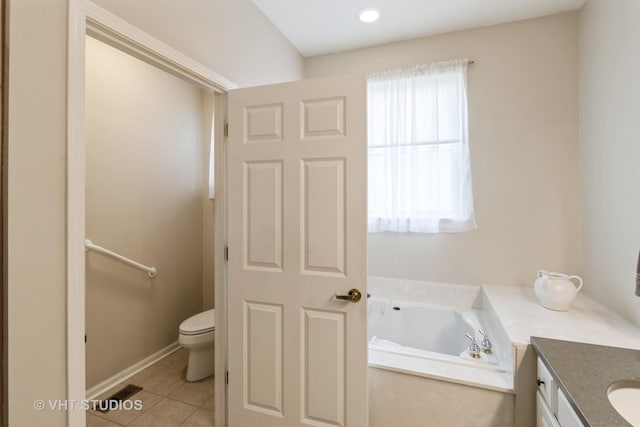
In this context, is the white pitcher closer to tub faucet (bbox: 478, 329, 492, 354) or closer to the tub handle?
tub faucet (bbox: 478, 329, 492, 354)

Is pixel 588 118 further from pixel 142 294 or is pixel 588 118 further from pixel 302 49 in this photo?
pixel 142 294

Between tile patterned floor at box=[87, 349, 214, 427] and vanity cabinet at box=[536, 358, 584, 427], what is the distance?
5.79ft

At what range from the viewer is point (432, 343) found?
2.24 m

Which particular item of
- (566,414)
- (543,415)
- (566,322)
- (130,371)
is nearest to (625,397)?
(566,414)

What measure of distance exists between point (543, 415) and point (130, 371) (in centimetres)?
270

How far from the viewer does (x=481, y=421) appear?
1.39 metres

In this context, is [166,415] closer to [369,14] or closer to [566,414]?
Answer: [566,414]

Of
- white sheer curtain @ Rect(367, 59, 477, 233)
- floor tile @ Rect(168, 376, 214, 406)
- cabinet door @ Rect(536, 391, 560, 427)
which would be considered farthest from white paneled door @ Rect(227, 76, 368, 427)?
white sheer curtain @ Rect(367, 59, 477, 233)

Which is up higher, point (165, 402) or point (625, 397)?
point (625, 397)

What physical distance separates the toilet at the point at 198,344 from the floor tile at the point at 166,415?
269mm

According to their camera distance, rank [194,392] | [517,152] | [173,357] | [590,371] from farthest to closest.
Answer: [173,357] → [517,152] → [194,392] → [590,371]

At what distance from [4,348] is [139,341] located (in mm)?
1771

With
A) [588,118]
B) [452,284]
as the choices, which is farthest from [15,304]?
[588,118]

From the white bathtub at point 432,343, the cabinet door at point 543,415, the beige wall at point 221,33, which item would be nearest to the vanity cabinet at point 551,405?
the cabinet door at point 543,415
